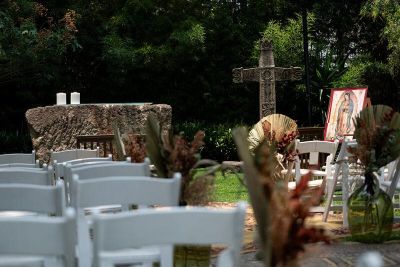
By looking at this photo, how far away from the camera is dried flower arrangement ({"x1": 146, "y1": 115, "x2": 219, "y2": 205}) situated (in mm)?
3795

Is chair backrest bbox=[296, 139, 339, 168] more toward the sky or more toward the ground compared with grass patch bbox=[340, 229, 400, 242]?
more toward the sky

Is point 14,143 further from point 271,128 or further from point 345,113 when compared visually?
point 271,128

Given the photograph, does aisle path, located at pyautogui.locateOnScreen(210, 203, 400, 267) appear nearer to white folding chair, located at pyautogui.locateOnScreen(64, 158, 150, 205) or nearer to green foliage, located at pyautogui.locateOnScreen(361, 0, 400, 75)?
white folding chair, located at pyautogui.locateOnScreen(64, 158, 150, 205)

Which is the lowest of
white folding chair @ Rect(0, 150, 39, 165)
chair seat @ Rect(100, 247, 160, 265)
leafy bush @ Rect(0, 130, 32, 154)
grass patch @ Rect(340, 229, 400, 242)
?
grass patch @ Rect(340, 229, 400, 242)

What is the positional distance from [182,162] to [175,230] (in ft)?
5.59

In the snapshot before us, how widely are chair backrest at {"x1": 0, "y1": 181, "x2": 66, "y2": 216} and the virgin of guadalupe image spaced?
7.99 m

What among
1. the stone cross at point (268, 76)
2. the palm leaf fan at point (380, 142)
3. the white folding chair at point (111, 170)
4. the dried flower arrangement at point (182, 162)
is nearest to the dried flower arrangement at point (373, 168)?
the palm leaf fan at point (380, 142)

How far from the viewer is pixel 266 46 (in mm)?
12617

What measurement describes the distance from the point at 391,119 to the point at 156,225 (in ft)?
12.5

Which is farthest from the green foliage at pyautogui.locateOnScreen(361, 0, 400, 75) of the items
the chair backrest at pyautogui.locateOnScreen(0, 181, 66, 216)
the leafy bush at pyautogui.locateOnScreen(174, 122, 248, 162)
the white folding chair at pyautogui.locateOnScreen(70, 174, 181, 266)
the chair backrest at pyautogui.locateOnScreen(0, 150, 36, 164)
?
the chair backrest at pyautogui.locateOnScreen(0, 181, 66, 216)

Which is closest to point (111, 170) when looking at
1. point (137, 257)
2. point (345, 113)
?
point (137, 257)

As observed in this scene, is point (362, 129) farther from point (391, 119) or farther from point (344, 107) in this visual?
point (344, 107)

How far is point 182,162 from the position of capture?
3.94 metres

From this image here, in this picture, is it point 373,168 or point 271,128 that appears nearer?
point 373,168
